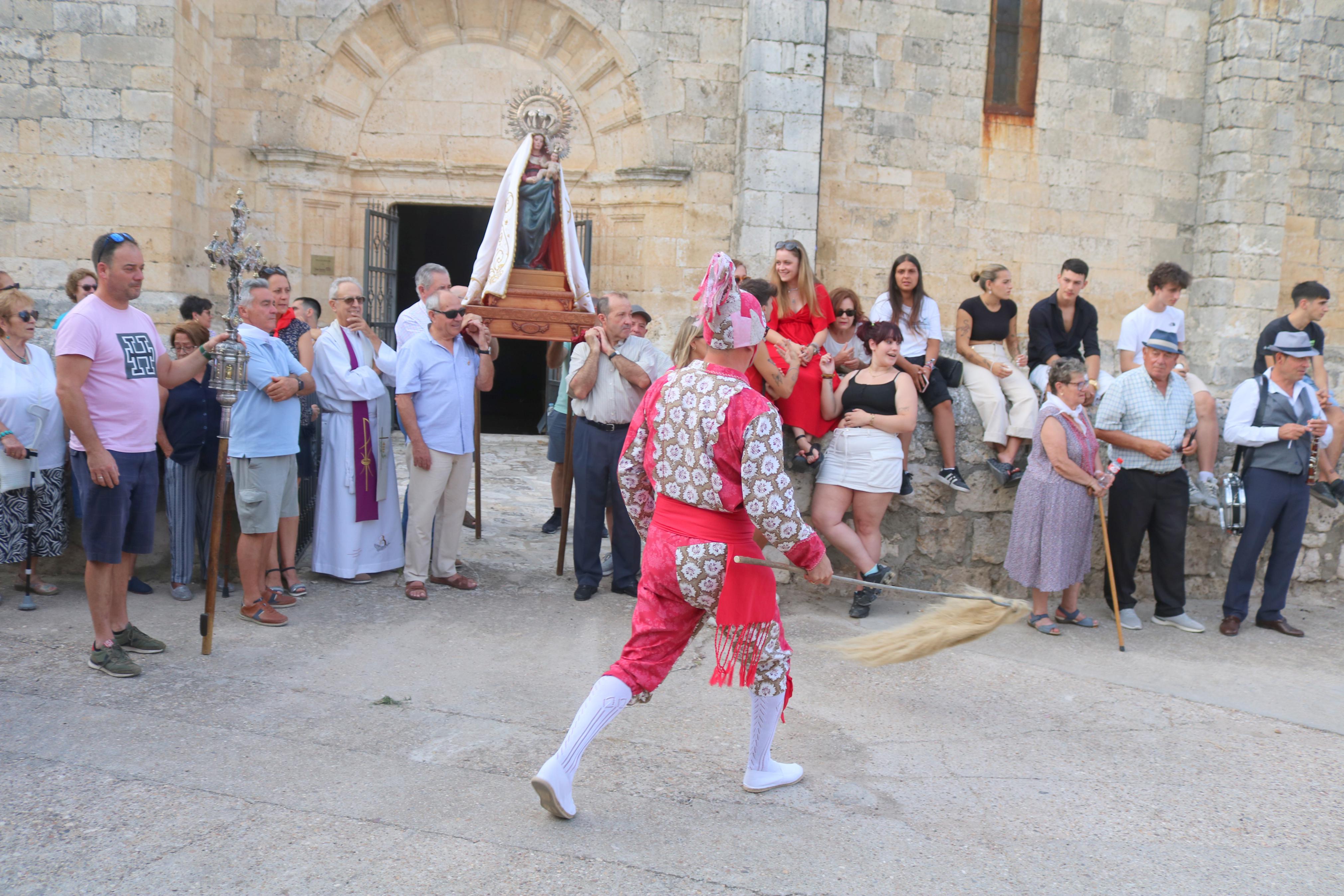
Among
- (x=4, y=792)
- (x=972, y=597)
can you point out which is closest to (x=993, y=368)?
(x=972, y=597)

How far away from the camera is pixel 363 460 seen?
627cm

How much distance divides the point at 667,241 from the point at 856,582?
9438 millimetres

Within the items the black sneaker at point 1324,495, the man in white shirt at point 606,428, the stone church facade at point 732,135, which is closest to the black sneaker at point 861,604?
the man in white shirt at point 606,428

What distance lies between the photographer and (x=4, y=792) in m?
3.39

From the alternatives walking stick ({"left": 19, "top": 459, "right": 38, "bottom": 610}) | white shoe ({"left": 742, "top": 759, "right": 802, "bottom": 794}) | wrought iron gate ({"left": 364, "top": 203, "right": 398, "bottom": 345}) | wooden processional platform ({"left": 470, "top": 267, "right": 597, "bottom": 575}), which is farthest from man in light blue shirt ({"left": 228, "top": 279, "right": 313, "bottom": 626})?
wrought iron gate ({"left": 364, "top": 203, "right": 398, "bottom": 345})

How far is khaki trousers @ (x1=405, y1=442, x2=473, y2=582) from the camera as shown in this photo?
20.2ft

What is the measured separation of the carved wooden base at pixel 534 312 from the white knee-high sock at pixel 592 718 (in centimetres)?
310

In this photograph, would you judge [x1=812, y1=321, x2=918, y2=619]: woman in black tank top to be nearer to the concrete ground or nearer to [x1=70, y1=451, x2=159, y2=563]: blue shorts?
the concrete ground

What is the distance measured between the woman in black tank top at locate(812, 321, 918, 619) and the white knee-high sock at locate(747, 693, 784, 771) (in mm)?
2463

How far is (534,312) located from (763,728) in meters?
3.28

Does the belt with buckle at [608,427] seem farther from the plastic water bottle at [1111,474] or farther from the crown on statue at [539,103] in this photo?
the crown on statue at [539,103]

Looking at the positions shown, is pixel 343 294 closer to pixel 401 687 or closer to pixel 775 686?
pixel 401 687

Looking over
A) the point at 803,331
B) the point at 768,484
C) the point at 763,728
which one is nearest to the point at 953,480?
the point at 803,331

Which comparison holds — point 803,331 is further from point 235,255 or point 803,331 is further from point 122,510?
point 122,510
